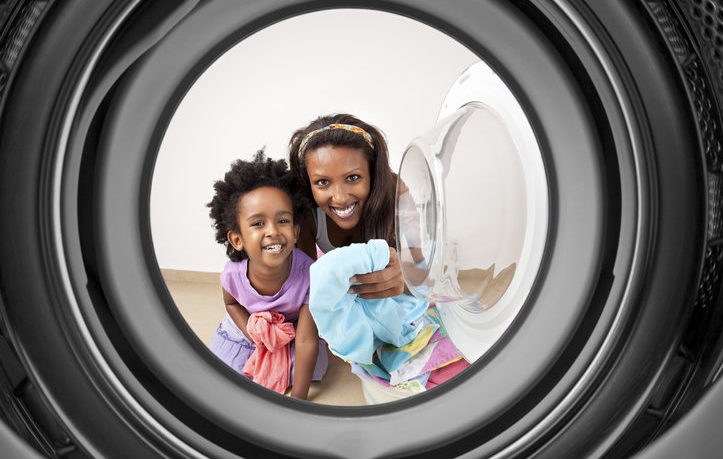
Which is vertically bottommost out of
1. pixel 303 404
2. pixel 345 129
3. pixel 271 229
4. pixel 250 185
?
pixel 303 404

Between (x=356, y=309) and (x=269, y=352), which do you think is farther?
(x=269, y=352)

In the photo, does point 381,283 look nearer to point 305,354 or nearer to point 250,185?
point 305,354

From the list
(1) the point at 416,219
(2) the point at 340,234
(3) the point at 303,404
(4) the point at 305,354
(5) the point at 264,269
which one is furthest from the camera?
(2) the point at 340,234

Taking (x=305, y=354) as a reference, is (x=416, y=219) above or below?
above

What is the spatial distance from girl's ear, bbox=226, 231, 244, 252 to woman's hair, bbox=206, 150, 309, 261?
0.01 m

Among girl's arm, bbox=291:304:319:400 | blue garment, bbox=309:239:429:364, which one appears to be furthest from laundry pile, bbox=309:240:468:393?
girl's arm, bbox=291:304:319:400

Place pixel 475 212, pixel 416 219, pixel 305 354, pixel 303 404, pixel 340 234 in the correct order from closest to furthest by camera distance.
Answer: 1. pixel 303 404
2. pixel 475 212
3. pixel 416 219
4. pixel 305 354
5. pixel 340 234

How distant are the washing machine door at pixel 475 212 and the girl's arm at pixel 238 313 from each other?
0.53 m

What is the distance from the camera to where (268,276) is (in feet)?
4.63

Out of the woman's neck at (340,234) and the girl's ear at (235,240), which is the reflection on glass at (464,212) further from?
the girl's ear at (235,240)

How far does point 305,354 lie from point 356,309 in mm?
206

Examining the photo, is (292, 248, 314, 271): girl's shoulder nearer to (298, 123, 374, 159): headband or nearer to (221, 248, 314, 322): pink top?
(221, 248, 314, 322): pink top

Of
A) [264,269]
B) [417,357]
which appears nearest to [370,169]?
[264,269]

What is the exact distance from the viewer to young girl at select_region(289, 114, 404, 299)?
130cm
